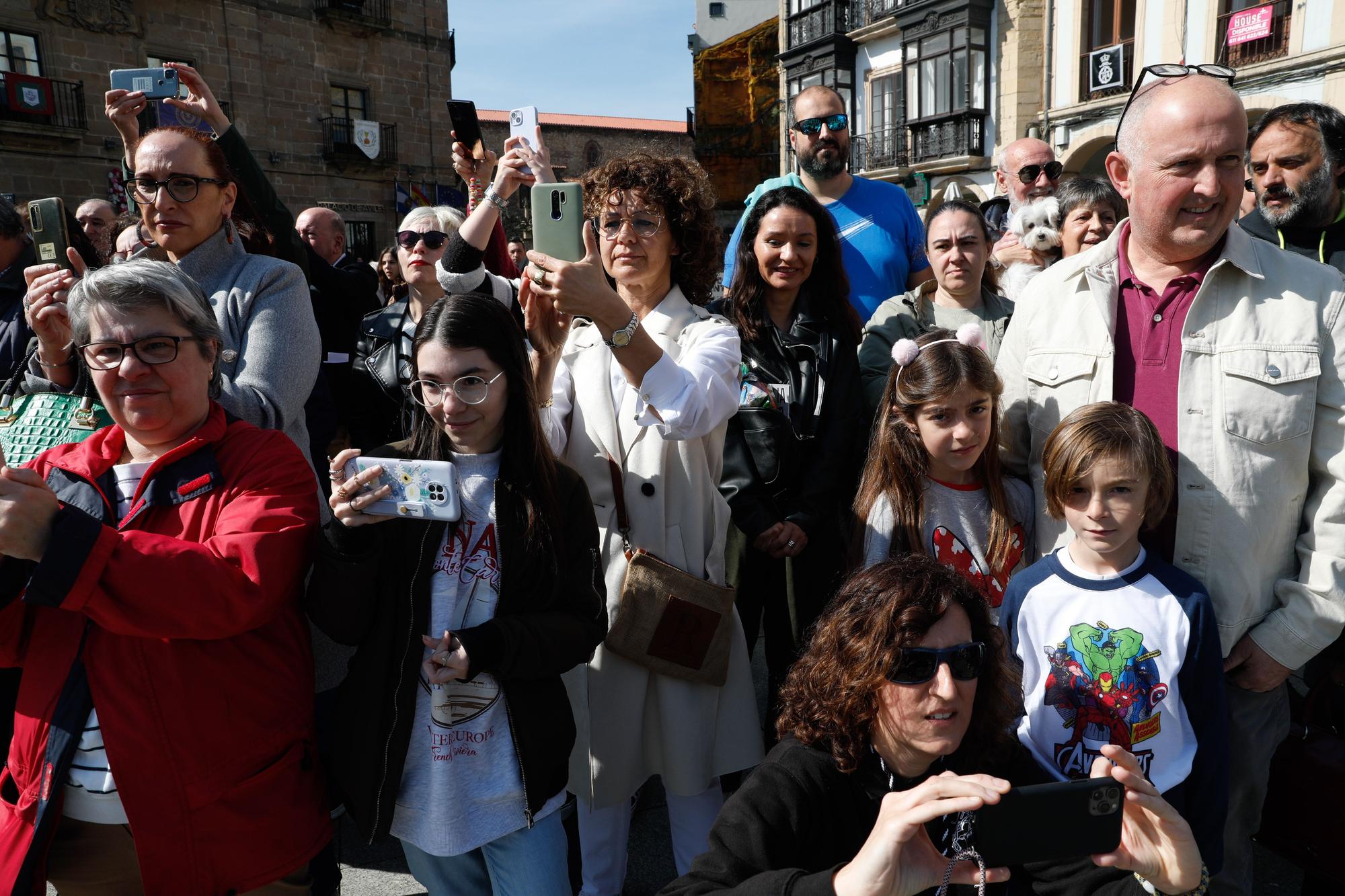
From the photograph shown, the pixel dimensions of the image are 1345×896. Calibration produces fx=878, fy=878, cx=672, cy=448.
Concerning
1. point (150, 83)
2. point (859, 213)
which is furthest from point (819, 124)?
point (150, 83)

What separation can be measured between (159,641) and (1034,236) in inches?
167

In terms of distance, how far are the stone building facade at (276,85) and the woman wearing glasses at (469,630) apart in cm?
1627

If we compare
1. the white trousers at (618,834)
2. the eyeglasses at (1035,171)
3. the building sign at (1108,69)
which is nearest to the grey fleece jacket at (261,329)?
the white trousers at (618,834)

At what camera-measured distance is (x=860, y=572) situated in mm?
2023

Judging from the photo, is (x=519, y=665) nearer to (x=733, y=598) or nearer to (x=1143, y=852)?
(x=733, y=598)

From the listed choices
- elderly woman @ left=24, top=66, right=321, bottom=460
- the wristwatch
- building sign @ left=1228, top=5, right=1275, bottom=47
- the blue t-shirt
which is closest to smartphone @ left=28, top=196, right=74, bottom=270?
elderly woman @ left=24, top=66, right=321, bottom=460

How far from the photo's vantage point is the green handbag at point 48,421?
7.68 feet

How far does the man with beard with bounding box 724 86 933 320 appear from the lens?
4.14m

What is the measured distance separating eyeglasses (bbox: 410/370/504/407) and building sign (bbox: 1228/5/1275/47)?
16.9 m

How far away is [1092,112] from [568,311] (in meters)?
17.9

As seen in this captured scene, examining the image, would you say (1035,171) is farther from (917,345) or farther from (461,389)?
(461,389)

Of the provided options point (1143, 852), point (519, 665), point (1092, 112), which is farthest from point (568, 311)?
point (1092, 112)

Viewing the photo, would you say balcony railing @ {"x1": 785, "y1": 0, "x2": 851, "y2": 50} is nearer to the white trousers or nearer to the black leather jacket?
the black leather jacket

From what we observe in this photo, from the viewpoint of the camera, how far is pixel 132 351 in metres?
1.90
